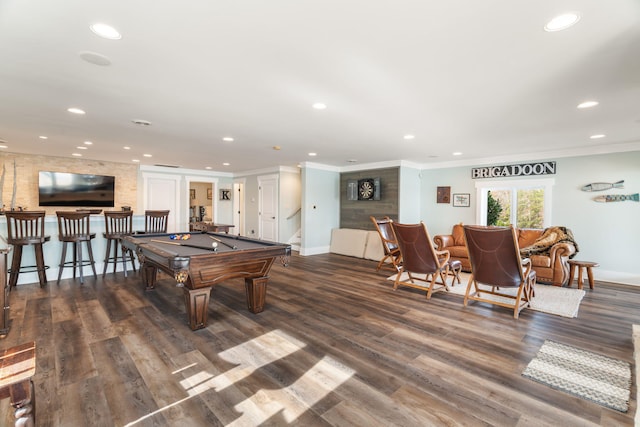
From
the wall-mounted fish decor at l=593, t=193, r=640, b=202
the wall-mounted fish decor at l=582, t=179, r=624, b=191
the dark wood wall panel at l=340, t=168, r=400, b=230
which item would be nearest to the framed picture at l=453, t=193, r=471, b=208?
Answer: the dark wood wall panel at l=340, t=168, r=400, b=230

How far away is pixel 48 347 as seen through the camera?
8.37 ft

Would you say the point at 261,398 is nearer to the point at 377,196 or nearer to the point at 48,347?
the point at 48,347

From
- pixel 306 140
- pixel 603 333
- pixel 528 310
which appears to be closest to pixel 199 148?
pixel 306 140

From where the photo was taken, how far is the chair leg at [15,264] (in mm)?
4250

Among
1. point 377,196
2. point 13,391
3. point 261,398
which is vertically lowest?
point 261,398

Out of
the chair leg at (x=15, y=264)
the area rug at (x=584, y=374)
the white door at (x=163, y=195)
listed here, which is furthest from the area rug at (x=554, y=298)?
the white door at (x=163, y=195)

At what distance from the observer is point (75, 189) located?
7.30 metres

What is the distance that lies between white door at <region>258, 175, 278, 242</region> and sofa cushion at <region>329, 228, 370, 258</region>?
1.69m

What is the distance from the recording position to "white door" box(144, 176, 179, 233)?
27.9ft

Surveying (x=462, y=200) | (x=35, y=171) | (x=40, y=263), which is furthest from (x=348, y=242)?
(x=35, y=171)

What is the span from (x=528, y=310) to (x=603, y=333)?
2.40 ft

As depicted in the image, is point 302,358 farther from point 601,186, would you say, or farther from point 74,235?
point 601,186

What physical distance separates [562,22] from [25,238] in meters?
6.36

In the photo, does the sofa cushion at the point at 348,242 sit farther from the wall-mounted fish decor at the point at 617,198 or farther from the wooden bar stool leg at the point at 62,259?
the wooden bar stool leg at the point at 62,259
